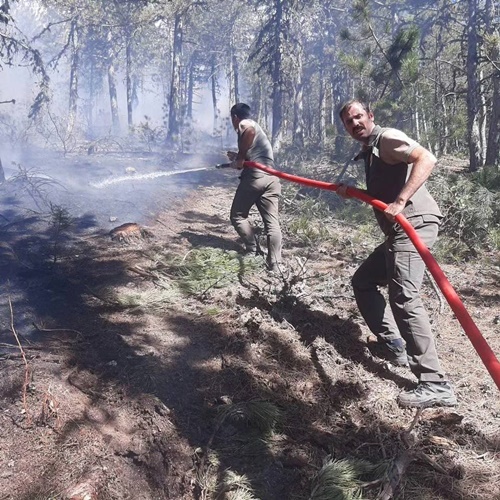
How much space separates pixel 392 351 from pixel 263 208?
8.43 feet

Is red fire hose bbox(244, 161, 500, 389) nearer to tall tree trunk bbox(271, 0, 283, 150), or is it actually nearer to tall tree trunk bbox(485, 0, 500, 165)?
tall tree trunk bbox(485, 0, 500, 165)

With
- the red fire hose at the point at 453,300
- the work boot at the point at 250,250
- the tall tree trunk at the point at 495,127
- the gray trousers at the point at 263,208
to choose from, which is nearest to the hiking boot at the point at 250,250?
the work boot at the point at 250,250

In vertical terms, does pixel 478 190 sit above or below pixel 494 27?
below

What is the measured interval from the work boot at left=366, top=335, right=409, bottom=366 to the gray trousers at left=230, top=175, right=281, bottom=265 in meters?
1.92

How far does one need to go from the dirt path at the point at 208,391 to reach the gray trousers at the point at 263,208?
49 cm

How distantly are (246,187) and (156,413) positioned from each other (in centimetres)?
329

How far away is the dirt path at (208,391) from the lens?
7.05ft

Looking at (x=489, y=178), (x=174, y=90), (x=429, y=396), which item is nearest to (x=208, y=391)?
(x=429, y=396)

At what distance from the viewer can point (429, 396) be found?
2756 mm

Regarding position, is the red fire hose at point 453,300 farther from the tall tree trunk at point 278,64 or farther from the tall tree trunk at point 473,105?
the tall tree trunk at point 278,64

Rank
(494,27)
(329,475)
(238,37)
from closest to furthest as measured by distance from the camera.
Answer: (329,475) → (494,27) → (238,37)

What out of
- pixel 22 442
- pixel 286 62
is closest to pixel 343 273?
pixel 22 442

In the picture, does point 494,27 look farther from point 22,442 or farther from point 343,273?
point 22,442

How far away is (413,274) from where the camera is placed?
2.89 meters
